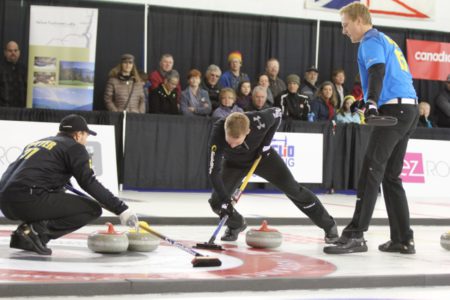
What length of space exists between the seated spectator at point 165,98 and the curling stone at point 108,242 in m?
7.88

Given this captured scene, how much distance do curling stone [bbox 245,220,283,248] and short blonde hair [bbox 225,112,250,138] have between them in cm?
98

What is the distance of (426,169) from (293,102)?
265 centimetres

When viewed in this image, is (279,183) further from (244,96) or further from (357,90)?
(357,90)

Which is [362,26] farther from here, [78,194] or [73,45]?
[73,45]

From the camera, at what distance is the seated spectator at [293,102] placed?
15.5 metres

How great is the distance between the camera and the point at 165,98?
14.6m

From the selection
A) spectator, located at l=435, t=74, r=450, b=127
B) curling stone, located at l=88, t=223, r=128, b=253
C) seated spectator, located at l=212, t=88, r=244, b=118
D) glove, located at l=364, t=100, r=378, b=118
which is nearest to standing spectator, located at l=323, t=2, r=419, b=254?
glove, located at l=364, t=100, r=378, b=118

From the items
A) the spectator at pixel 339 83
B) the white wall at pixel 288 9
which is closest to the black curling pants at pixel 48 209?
the spectator at pixel 339 83

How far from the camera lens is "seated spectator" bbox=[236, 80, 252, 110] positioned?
49.6 ft

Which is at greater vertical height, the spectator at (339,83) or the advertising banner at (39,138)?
the spectator at (339,83)

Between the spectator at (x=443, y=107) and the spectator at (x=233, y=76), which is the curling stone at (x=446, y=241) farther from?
the spectator at (x=443, y=107)

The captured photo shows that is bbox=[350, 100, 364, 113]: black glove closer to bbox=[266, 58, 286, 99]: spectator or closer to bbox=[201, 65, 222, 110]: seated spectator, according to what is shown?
bbox=[201, 65, 222, 110]: seated spectator

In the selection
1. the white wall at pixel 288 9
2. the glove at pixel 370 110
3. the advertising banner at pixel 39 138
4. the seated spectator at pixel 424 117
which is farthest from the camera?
the white wall at pixel 288 9

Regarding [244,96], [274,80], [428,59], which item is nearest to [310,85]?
[274,80]
